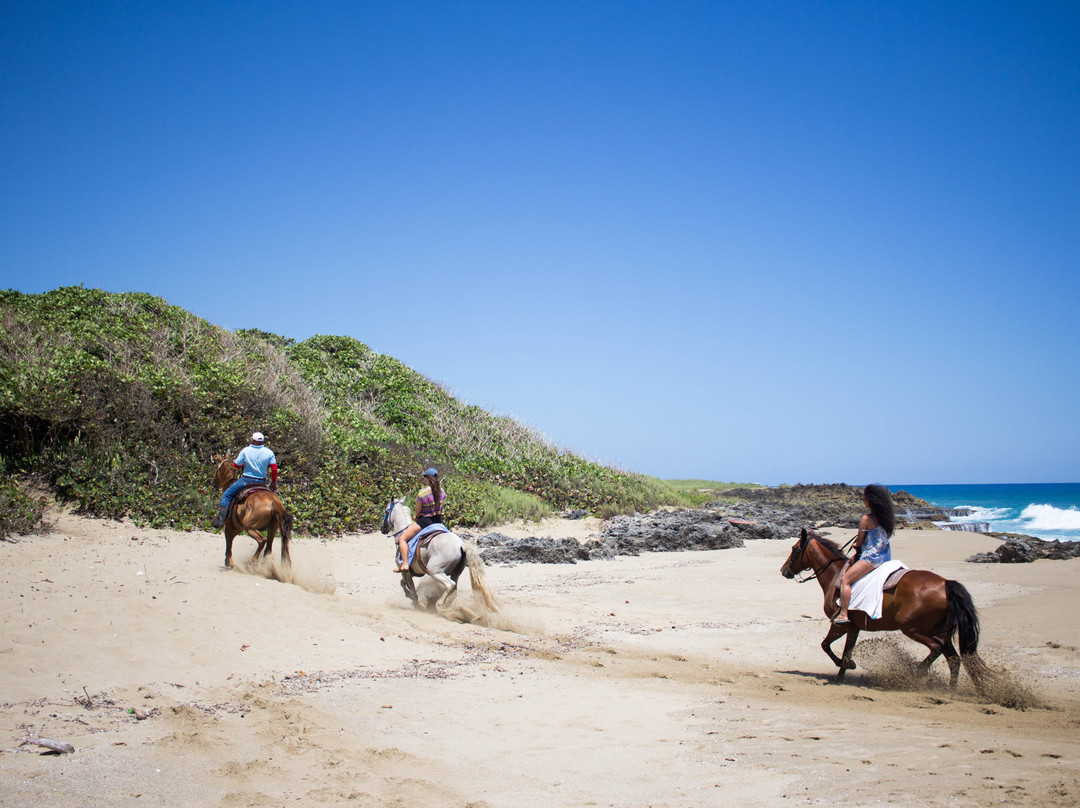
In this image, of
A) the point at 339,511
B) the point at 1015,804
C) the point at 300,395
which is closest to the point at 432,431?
the point at 300,395

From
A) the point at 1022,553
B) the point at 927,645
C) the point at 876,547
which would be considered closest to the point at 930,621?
the point at 927,645

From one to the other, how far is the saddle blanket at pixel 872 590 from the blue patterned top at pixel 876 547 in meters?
0.11

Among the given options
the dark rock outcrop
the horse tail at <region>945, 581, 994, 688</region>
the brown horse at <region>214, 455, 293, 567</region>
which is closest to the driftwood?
the brown horse at <region>214, 455, 293, 567</region>

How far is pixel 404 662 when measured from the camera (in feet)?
25.4

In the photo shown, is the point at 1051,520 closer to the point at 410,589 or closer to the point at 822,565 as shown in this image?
the point at 822,565

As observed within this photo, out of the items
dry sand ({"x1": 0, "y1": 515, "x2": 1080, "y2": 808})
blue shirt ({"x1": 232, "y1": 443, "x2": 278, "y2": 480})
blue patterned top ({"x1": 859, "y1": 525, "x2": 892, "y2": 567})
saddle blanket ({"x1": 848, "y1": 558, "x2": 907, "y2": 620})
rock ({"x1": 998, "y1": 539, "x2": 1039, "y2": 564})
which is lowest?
dry sand ({"x1": 0, "y1": 515, "x2": 1080, "y2": 808})

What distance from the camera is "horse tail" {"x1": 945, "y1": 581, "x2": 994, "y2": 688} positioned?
656 cm

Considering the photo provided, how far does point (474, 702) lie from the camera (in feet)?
21.0

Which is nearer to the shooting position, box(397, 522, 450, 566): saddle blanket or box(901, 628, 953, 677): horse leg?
box(901, 628, 953, 677): horse leg

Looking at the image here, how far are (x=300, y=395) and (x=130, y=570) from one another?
13.4 metres

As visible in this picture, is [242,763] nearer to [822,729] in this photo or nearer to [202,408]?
[822,729]

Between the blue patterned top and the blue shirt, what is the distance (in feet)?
29.5

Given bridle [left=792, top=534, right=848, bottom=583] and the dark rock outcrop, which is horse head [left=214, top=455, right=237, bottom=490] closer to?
bridle [left=792, top=534, right=848, bottom=583]

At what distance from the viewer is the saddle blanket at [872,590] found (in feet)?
23.3
